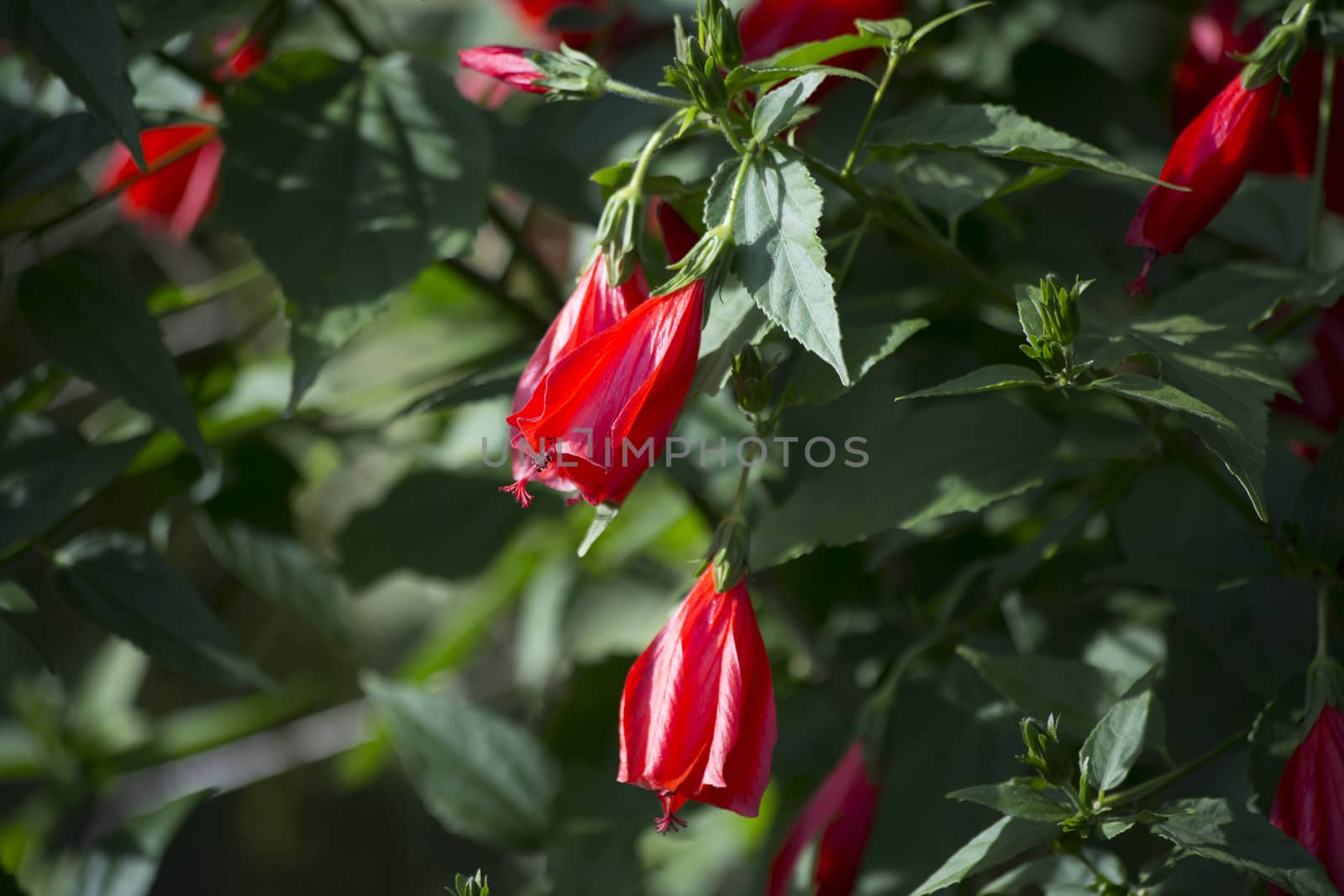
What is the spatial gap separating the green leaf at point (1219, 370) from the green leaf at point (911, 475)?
80 millimetres

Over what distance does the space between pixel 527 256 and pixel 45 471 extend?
0.32 m

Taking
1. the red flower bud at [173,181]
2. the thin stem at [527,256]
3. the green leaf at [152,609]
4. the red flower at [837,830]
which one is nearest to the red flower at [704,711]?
the red flower at [837,830]

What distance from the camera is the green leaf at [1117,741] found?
403 millimetres

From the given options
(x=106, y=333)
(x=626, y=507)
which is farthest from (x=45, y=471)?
(x=626, y=507)

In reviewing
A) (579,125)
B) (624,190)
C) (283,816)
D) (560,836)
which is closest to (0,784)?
(283,816)

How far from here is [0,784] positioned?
1.34 m

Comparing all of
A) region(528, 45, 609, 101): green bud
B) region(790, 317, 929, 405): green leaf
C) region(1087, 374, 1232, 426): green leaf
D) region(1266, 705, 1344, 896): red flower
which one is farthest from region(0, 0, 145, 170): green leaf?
region(1266, 705, 1344, 896): red flower

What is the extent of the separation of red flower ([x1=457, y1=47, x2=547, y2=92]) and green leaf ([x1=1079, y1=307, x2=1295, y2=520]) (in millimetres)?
241

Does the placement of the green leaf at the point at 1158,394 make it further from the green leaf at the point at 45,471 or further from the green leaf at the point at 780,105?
the green leaf at the point at 45,471

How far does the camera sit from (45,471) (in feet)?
2.00

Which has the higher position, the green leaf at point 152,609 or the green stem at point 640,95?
the green stem at point 640,95

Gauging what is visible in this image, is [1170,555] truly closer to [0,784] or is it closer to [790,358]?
[790,358]

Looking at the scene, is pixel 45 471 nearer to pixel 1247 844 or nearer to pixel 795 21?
pixel 795 21

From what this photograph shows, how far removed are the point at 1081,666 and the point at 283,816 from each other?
4.04 feet
